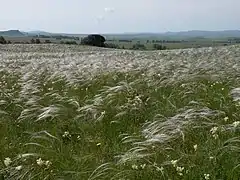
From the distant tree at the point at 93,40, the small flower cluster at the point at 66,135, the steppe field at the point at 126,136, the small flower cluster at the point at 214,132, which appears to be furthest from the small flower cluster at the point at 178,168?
the distant tree at the point at 93,40

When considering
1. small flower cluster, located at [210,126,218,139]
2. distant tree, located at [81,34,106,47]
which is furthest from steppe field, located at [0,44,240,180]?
distant tree, located at [81,34,106,47]

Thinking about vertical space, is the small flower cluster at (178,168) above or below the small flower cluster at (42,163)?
above

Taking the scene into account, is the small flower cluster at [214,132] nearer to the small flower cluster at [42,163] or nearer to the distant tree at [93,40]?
the small flower cluster at [42,163]

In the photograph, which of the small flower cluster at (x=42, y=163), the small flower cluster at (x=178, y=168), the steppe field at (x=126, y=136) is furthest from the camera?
the small flower cluster at (x=42, y=163)

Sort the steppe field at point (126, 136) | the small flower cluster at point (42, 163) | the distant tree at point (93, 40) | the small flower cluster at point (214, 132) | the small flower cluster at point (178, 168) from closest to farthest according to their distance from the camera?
the small flower cluster at point (178, 168), the steppe field at point (126, 136), the small flower cluster at point (42, 163), the small flower cluster at point (214, 132), the distant tree at point (93, 40)

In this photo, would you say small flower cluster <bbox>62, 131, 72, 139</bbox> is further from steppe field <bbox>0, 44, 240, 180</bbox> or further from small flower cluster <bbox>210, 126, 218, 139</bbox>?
small flower cluster <bbox>210, 126, 218, 139</bbox>

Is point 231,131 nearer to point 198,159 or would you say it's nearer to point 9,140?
point 198,159

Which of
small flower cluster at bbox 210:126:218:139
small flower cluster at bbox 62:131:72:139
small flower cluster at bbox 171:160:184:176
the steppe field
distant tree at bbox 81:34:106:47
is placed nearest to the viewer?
small flower cluster at bbox 171:160:184:176

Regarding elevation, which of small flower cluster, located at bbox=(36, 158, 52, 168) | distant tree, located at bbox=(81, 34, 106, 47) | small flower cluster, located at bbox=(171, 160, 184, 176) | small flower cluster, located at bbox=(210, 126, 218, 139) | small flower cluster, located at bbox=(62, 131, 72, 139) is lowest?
distant tree, located at bbox=(81, 34, 106, 47)

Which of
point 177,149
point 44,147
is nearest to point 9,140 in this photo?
point 44,147

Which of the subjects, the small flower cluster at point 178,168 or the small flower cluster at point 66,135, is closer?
the small flower cluster at point 178,168

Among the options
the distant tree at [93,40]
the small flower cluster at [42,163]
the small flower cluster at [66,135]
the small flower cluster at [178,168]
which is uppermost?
the small flower cluster at [178,168]

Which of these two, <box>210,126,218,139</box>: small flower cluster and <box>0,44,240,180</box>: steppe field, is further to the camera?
<box>210,126,218,139</box>: small flower cluster

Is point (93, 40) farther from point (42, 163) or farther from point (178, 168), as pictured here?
point (178, 168)
